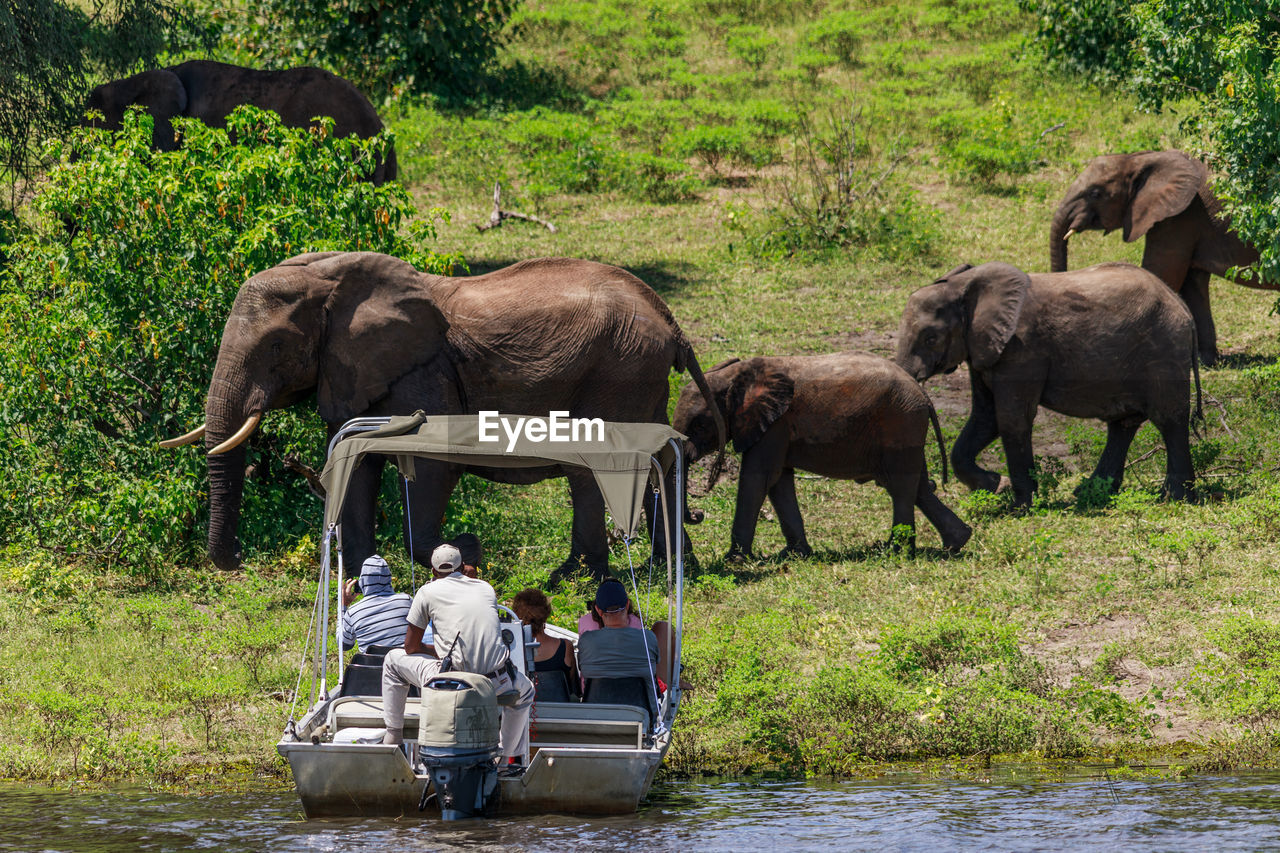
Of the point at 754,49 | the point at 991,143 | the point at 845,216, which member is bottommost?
the point at 845,216

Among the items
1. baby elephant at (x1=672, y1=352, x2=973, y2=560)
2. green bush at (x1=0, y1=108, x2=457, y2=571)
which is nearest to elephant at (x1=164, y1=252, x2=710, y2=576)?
baby elephant at (x1=672, y1=352, x2=973, y2=560)

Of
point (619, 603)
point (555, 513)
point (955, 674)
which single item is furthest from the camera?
point (555, 513)

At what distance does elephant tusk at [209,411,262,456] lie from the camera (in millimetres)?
11586

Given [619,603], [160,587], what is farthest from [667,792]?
[160,587]

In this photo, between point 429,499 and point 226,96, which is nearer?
point 429,499

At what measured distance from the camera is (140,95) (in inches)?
760

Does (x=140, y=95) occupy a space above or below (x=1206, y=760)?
above

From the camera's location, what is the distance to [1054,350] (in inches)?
587

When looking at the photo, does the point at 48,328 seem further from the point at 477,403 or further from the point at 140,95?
the point at 140,95

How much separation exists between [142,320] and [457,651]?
6.25 meters

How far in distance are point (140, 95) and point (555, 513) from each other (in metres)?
8.38

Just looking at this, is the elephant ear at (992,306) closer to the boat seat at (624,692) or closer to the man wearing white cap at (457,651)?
the boat seat at (624,692)

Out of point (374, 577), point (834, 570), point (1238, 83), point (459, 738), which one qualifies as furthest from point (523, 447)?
point (1238, 83)

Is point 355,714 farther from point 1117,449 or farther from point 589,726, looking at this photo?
point 1117,449
